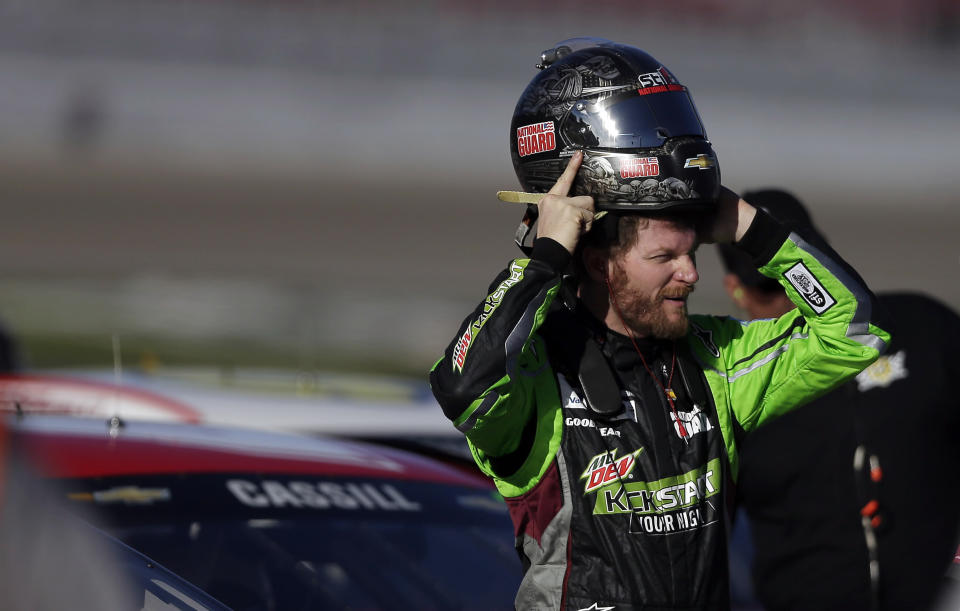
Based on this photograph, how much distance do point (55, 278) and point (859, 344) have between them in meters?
10.5

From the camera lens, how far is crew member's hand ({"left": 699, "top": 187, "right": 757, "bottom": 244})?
2.76 m

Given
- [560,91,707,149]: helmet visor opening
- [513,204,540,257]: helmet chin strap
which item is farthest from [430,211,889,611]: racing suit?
[560,91,707,149]: helmet visor opening

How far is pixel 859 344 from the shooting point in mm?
2684

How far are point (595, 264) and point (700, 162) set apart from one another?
291 mm

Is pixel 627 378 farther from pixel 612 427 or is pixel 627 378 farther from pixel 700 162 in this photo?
pixel 700 162

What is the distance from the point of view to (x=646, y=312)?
2.61 m

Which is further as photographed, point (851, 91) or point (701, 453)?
point (851, 91)

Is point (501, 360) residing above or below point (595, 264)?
below

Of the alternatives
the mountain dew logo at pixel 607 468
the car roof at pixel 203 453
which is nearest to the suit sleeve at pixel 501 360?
the mountain dew logo at pixel 607 468

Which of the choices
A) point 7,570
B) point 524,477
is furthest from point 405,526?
point 7,570

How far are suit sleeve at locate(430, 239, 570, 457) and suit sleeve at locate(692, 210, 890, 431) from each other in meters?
A: 0.47

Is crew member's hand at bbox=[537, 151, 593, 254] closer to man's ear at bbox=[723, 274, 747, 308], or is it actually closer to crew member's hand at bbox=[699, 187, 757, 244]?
crew member's hand at bbox=[699, 187, 757, 244]

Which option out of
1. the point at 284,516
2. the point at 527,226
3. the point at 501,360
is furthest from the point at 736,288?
the point at 501,360

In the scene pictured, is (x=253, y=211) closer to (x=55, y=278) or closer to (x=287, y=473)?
(x=55, y=278)
